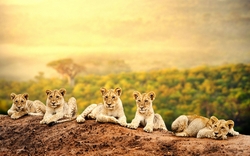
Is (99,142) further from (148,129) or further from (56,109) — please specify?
(56,109)

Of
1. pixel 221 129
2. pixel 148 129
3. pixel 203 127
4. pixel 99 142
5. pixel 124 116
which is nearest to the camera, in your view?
pixel 221 129

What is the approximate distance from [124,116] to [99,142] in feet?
4.10

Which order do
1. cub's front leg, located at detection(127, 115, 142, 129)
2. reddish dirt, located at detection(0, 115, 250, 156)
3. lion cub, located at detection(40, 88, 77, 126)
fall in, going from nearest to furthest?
1. reddish dirt, located at detection(0, 115, 250, 156)
2. cub's front leg, located at detection(127, 115, 142, 129)
3. lion cub, located at detection(40, 88, 77, 126)

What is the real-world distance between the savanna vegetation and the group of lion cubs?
1212 cm

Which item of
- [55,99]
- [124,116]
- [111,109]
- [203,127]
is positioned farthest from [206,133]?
[55,99]

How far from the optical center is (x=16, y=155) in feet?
39.1

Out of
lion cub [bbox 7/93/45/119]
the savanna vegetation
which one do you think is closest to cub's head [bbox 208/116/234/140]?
lion cub [bbox 7/93/45/119]

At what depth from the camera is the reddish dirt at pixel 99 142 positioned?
34.3ft

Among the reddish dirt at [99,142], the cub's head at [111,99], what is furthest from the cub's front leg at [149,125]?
the cub's head at [111,99]

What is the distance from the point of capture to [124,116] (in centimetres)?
1226

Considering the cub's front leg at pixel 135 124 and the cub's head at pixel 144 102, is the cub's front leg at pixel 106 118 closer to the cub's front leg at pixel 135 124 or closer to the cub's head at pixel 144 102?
the cub's front leg at pixel 135 124

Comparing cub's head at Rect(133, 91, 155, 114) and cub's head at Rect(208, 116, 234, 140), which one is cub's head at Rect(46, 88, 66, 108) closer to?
cub's head at Rect(133, 91, 155, 114)

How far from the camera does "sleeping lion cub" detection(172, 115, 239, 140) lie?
1103 centimetres

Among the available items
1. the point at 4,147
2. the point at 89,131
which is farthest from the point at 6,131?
the point at 89,131
